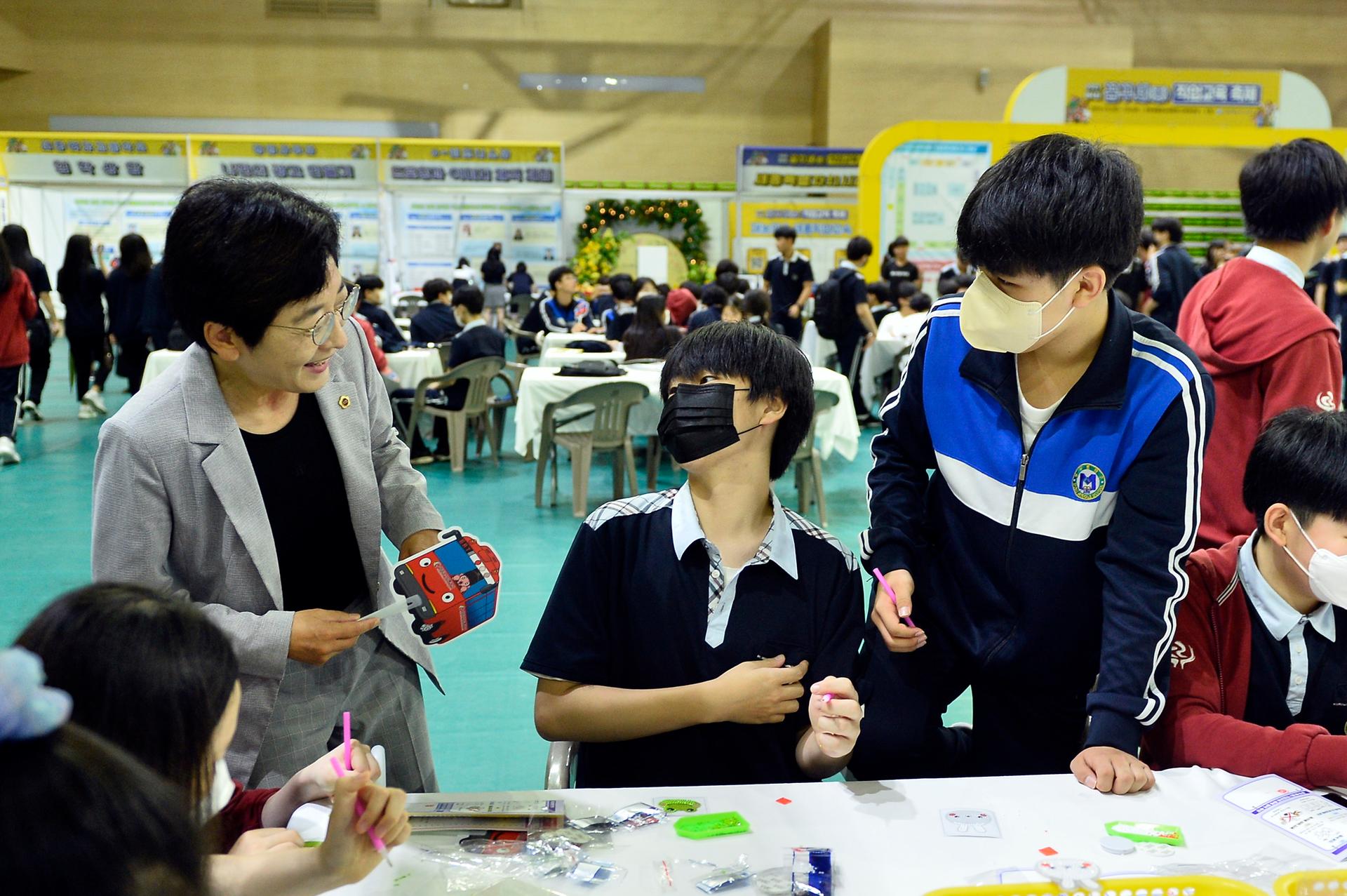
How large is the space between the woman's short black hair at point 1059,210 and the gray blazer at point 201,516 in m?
1.09

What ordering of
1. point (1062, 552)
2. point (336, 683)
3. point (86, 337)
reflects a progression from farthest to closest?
point (86, 337), point (336, 683), point (1062, 552)

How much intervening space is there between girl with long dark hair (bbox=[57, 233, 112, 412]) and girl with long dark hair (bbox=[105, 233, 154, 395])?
0.11 meters

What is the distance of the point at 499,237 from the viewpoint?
49.4ft

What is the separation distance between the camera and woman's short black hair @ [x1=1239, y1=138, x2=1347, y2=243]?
2.30 m

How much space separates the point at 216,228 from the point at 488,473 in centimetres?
576

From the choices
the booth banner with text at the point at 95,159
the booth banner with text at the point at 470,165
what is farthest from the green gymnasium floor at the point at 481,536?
the booth banner with text at the point at 470,165

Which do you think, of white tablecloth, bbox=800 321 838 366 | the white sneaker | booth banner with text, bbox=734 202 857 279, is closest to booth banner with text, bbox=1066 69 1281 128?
booth banner with text, bbox=734 202 857 279

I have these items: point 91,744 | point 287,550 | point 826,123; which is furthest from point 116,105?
point 91,744

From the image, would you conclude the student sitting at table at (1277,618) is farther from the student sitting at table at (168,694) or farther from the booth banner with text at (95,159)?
the booth banner with text at (95,159)

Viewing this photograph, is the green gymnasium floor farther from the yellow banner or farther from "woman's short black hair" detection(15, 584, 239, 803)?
the yellow banner

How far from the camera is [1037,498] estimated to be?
5.39ft

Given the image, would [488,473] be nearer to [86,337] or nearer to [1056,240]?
[86,337]

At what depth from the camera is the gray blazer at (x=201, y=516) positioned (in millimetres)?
1552

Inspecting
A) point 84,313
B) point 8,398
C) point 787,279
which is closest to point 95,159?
point 84,313
